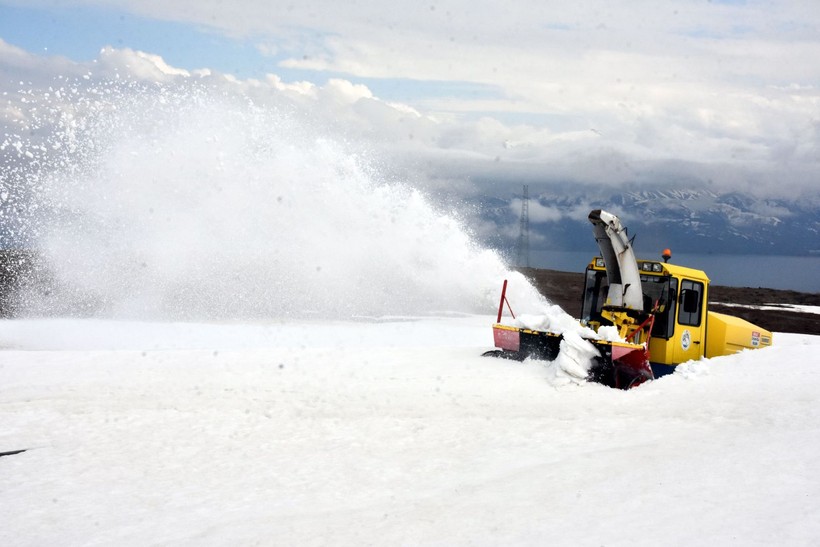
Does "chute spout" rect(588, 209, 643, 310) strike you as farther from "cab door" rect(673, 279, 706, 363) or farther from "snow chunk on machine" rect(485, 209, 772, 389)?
"cab door" rect(673, 279, 706, 363)

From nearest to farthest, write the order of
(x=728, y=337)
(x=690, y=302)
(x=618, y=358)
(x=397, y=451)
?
(x=397, y=451), (x=618, y=358), (x=690, y=302), (x=728, y=337)

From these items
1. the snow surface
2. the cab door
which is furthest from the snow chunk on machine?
the snow surface

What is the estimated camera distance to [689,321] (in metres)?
14.4

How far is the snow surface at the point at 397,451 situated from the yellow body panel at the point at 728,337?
2.52 ft

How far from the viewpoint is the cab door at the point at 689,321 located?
1422 centimetres

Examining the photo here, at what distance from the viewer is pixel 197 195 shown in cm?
2469

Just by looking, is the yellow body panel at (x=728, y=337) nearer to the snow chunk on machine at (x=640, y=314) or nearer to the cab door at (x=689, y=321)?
the snow chunk on machine at (x=640, y=314)

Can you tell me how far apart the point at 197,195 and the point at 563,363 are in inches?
625

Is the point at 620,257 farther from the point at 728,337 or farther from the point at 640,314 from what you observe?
the point at 728,337

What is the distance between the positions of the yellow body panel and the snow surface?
769mm

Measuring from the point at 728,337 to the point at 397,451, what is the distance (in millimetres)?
8661

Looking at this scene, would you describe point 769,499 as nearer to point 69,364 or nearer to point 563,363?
point 563,363

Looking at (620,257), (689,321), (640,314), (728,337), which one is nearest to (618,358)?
(640,314)

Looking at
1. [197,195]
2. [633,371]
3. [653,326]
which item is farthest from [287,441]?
[197,195]
